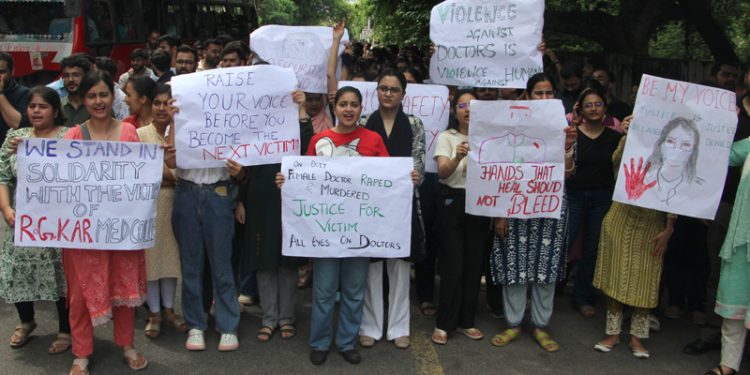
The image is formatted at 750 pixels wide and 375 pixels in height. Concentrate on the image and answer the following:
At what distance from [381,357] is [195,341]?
1.24 meters

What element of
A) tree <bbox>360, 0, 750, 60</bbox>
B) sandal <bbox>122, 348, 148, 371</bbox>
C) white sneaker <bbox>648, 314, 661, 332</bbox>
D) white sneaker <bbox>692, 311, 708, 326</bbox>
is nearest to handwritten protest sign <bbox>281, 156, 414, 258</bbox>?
sandal <bbox>122, 348, 148, 371</bbox>

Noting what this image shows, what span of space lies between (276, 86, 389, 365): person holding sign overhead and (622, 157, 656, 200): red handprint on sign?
154 centimetres

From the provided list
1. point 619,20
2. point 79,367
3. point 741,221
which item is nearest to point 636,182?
point 741,221

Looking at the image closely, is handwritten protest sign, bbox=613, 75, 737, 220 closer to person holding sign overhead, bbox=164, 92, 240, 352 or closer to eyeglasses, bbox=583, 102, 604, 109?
eyeglasses, bbox=583, 102, 604, 109

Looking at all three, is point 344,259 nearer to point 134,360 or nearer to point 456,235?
point 456,235

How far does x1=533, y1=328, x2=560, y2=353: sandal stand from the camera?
189 inches

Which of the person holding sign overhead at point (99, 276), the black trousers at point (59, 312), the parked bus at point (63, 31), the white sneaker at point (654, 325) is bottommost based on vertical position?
the white sneaker at point (654, 325)

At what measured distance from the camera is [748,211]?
4.24 metres

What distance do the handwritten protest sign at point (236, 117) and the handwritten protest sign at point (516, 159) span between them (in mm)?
1200

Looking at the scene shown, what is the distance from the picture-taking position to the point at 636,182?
4473mm

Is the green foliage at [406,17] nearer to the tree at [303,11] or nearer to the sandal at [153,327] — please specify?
the sandal at [153,327]

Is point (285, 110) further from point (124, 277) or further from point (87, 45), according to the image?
point (87, 45)

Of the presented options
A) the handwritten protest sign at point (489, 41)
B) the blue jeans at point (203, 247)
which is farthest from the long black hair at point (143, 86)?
the handwritten protest sign at point (489, 41)

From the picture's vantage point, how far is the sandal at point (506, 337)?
16.0 feet
